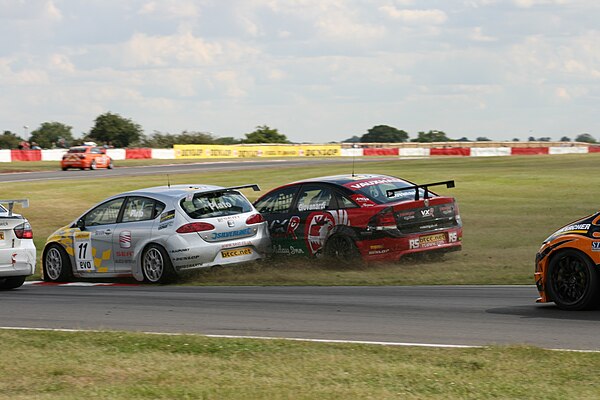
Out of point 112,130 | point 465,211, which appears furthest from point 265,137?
point 465,211

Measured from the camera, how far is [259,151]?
79250 mm

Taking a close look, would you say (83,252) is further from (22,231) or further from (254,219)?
(254,219)

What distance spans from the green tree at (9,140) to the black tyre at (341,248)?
90966 millimetres

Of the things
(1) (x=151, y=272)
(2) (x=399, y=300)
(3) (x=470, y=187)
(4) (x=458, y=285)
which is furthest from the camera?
(3) (x=470, y=187)

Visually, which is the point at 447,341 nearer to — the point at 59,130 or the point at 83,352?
the point at 83,352

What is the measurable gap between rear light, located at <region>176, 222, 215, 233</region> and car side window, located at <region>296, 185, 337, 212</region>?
5.37 feet

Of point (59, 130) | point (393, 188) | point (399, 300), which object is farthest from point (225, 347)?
point (59, 130)

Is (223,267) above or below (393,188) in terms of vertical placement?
below

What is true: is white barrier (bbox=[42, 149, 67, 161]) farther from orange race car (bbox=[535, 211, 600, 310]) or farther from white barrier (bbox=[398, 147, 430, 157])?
orange race car (bbox=[535, 211, 600, 310])

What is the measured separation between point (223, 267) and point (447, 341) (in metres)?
6.44

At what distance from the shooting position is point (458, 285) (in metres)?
12.7

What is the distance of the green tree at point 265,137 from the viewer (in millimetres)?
114812

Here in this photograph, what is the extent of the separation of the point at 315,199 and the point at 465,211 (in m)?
10.7

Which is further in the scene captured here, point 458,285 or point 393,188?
point 393,188
